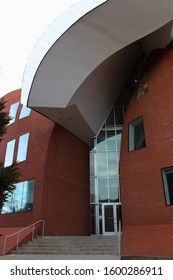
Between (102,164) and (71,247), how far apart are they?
7.75m

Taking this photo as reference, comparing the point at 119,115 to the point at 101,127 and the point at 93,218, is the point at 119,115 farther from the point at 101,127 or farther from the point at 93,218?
the point at 93,218

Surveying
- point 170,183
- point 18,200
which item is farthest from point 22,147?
point 170,183

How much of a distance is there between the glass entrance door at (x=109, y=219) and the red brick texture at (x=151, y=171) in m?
4.16

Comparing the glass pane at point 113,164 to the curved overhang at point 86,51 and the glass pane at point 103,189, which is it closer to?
the glass pane at point 103,189

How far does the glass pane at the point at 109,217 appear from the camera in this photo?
16.9 m

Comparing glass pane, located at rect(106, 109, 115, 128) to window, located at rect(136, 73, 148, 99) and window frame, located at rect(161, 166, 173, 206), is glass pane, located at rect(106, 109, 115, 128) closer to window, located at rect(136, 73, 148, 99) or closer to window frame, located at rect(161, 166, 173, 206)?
window, located at rect(136, 73, 148, 99)

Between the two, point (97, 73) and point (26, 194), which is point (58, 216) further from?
point (97, 73)

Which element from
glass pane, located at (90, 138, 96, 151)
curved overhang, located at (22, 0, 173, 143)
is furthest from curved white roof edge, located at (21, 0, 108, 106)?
glass pane, located at (90, 138, 96, 151)

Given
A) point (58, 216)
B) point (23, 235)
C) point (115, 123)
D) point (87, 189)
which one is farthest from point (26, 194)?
point (115, 123)

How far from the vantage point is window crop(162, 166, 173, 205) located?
457 inches

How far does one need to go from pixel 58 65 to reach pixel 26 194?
28.5ft

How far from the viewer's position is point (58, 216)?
16.5 m

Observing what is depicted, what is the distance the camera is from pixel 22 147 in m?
18.8

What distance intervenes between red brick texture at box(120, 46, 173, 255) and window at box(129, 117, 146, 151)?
0.94 ft
